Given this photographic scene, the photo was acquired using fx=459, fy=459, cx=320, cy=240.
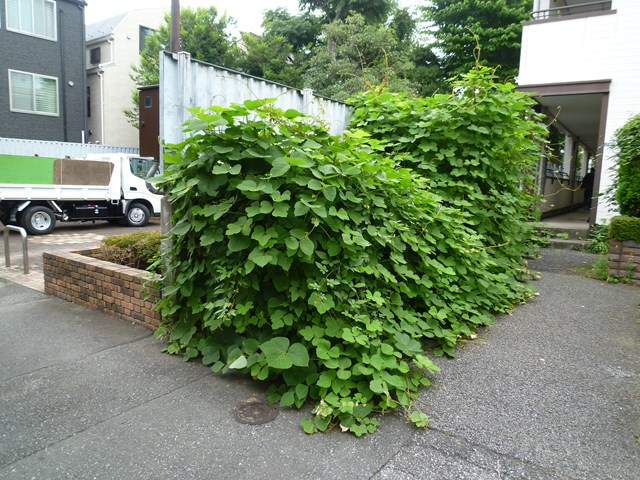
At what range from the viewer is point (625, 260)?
5.61 metres

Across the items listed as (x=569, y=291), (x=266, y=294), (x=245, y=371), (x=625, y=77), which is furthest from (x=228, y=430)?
(x=625, y=77)

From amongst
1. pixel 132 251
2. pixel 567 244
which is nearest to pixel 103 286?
pixel 132 251

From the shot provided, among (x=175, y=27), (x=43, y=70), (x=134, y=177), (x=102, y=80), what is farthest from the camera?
(x=102, y=80)

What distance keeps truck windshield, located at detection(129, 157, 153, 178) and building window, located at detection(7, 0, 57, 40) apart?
27.6 ft

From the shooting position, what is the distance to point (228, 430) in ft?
8.17

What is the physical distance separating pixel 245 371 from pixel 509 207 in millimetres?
3293

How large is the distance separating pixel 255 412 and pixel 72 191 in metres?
10.6

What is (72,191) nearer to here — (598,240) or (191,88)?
(191,88)

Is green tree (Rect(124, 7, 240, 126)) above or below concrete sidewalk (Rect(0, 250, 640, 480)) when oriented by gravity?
above

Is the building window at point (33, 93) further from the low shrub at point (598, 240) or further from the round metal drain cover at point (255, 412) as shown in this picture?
the low shrub at point (598, 240)

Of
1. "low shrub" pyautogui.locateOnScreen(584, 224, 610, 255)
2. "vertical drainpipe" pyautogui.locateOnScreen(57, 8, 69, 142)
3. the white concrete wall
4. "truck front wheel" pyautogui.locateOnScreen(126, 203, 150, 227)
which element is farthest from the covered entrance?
"vertical drainpipe" pyautogui.locateOnScreen(57, 8, 69, 142)

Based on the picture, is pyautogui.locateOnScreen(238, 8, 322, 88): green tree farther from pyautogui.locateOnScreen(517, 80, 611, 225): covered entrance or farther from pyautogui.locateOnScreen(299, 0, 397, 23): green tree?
pyautogui.locateOnScreen(517, 80, 611, 225): covered entrance

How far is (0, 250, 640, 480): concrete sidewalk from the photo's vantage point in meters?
2.19

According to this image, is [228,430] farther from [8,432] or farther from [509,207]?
[509,207]
